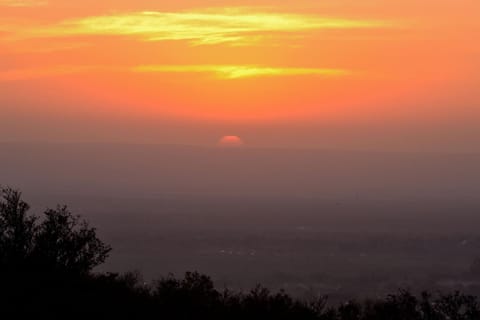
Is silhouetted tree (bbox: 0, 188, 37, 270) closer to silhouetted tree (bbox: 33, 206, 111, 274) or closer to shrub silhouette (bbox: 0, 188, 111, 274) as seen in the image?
shrub silhouette (bbox: 0, 188, 111, 274)

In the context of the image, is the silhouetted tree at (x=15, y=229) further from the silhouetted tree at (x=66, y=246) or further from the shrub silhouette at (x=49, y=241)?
the silhouetted tree at (x=66, y=246)

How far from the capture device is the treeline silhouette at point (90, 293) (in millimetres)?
33125

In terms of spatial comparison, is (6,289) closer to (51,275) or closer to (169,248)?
(51,275)

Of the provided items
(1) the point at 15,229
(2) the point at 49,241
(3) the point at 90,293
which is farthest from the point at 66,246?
(3) the point at 90,293

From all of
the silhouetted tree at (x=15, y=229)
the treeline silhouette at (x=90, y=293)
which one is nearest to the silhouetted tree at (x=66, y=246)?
the treeline silhouette at (x=90, y=293)

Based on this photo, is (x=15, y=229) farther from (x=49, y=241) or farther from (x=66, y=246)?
(x=66, y=246)

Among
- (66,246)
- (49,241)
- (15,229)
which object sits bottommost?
(66,246)

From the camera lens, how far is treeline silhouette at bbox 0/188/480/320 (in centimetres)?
3312

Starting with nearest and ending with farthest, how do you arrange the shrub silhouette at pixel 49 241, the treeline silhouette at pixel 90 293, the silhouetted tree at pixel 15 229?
the treeline silhouette at pixel 90 293, the shrub silhouette at pixel 49 241, the silhouetted tree at pixel 15 229

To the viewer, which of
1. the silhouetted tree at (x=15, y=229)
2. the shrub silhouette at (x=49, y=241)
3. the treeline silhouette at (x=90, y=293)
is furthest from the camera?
the silhouetted tree at (x=15, y=229)

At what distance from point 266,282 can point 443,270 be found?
3618 cm

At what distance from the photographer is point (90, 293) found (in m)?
34.4

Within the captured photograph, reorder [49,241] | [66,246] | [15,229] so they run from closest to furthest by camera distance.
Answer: [49,241]
[66,246]
[15,229]

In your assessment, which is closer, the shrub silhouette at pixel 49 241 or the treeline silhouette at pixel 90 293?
the treeline silhouette at pixel 90 293
